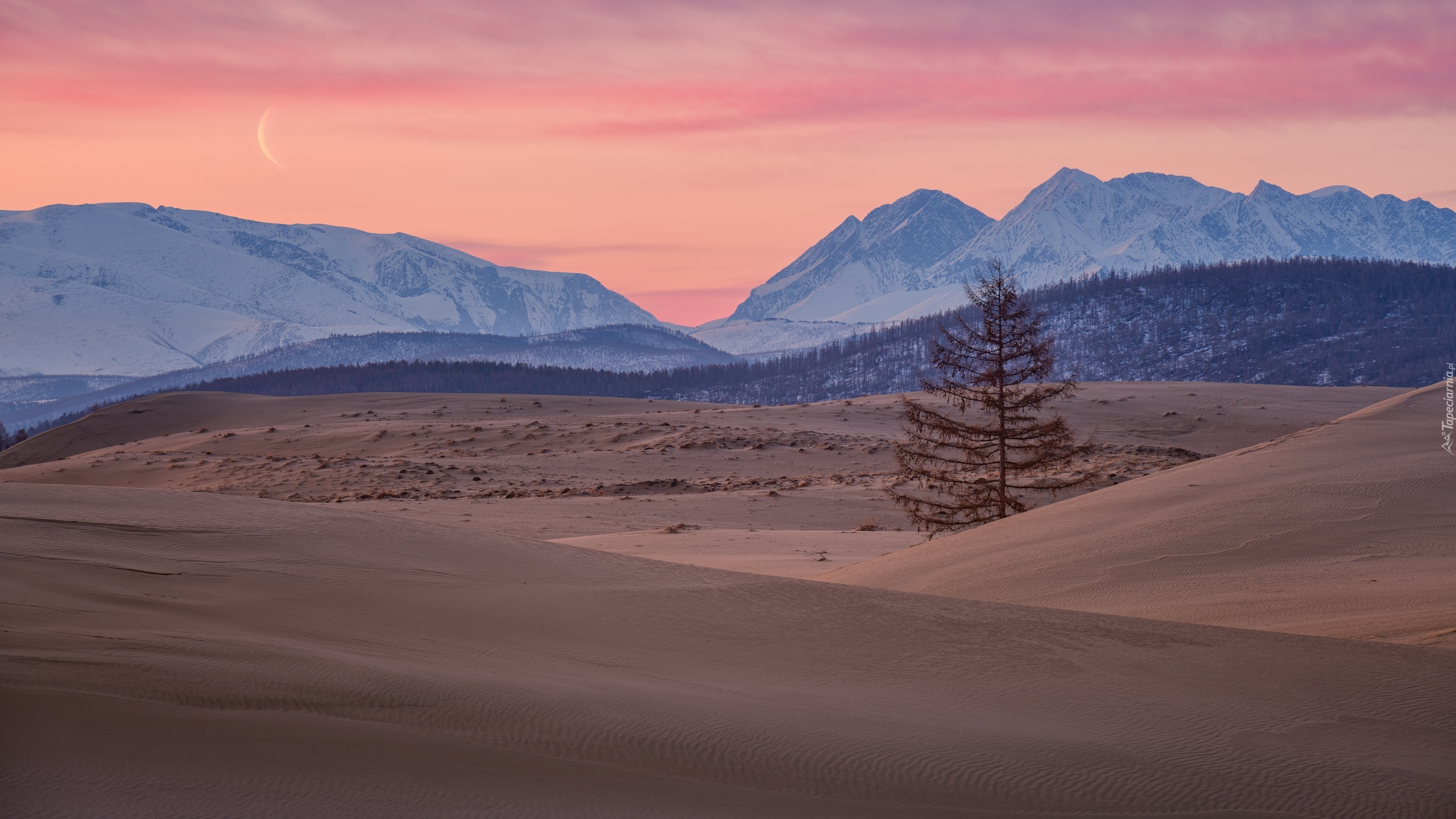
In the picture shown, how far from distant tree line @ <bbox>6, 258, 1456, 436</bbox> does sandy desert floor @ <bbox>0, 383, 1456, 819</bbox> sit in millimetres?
148549

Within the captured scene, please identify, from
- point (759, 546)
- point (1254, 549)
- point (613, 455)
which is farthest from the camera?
point (613, 455)

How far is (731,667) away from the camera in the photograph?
5.28 metres

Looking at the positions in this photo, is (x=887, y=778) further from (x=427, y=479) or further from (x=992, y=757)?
(x=427, y=479)

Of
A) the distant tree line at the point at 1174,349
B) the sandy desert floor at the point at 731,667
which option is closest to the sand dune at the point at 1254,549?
the sandy desert floor at the point at 731,667

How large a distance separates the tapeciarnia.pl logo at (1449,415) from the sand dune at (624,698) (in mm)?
7447

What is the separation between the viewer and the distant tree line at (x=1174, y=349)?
156 meters

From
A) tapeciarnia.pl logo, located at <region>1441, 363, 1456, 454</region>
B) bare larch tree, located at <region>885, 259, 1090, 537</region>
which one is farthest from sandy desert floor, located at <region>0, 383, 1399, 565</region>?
tapeciarnia.pl logo, located at <region>1441, 363, 1456, 454</region>

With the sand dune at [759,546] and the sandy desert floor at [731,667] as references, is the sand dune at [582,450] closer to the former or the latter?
the sand dune at [759,546]

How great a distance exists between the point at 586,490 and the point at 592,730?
23.2 m

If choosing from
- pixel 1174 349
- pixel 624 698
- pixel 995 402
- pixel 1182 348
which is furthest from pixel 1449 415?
pixel 1182 348

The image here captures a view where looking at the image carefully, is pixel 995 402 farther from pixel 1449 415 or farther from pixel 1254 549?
pixel 1254 549

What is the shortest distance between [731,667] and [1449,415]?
1175 cm

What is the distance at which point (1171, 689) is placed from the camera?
5125 mm

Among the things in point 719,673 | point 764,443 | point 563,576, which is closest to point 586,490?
point 764,443
